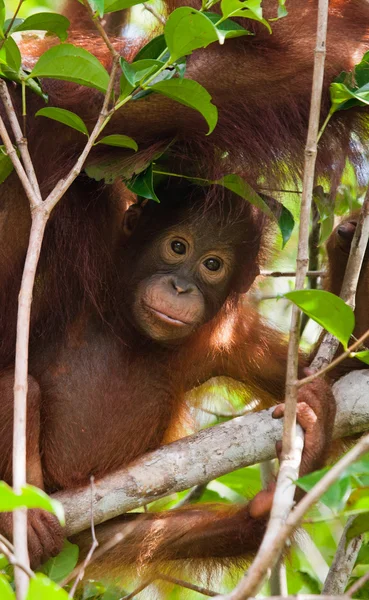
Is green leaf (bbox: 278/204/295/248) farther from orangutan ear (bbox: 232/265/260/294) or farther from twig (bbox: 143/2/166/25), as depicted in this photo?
twig (bbox: 143/2/166/25)

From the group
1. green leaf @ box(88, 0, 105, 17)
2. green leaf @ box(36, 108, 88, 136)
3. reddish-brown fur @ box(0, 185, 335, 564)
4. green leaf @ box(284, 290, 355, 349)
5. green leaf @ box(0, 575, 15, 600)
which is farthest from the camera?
reddish-brown fur @ box(0, 185, 335, 564)

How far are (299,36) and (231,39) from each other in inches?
9.7

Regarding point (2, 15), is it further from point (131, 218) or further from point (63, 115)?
point (131, 218)

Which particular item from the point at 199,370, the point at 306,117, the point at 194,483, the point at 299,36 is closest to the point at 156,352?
the point at 199,370

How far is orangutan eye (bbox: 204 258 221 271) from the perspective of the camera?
144 inches

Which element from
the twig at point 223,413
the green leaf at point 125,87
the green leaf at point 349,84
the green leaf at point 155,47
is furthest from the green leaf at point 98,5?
the twig at point 223,413

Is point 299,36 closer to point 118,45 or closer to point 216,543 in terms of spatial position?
point 118,45

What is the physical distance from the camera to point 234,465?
296 cm

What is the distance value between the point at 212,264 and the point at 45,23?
1.33 m

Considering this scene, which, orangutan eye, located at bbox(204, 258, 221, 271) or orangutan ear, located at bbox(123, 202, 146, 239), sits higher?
orangutan ear, located at bbox(123, 202, 146, 239)

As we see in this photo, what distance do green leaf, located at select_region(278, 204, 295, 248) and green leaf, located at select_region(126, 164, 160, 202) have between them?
552 millimetres

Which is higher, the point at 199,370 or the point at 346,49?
the point at 346,49

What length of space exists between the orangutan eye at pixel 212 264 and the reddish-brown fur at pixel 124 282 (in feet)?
0.59

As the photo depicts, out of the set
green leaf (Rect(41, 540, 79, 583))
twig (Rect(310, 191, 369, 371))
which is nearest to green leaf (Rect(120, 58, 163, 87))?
twig (Rect(310, 191, 369, 371))
